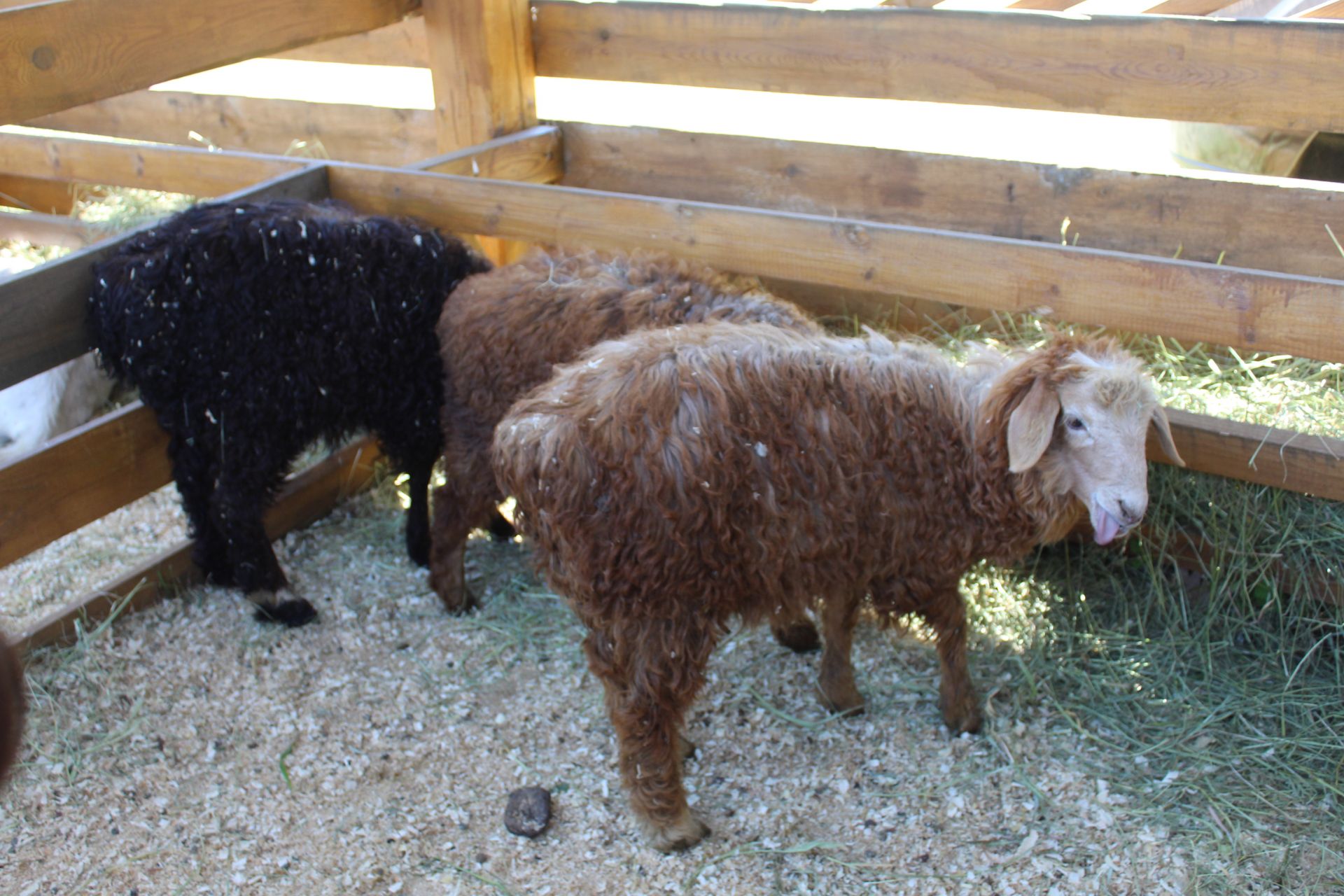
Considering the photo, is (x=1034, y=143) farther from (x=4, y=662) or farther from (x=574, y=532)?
(x=4, y=662)

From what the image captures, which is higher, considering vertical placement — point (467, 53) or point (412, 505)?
point (467, 53)

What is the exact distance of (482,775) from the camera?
11.6ft

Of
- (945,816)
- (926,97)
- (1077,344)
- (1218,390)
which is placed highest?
(926,97)

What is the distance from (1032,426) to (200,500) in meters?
3.06

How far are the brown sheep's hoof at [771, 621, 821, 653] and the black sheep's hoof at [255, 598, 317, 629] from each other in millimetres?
1823

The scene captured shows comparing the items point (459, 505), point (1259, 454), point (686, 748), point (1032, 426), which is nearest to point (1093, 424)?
point (1032, 426)

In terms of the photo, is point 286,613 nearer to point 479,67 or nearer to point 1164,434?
point 479,67

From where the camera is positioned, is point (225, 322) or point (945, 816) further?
point (225, 322)

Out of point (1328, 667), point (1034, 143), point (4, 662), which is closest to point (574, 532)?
point (4, 662)

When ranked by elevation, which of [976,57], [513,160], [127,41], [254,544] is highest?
[127,41]

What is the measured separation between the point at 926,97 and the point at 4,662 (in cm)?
427

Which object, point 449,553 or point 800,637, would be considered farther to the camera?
point 449,553

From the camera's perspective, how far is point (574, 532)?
2896mm

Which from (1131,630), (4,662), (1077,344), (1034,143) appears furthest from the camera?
(1034,143)
